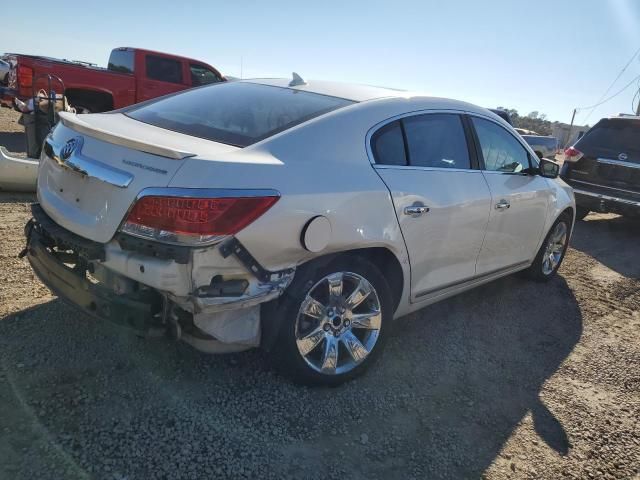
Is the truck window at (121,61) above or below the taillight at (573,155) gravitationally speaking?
above

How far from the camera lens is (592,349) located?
4.09m

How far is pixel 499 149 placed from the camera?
4.23m

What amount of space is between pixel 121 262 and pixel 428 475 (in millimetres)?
1760

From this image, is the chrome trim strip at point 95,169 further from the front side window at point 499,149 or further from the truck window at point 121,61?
the truck window at point 121,61

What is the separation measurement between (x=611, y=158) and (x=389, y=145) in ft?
19.5

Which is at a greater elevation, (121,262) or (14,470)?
(121,262)

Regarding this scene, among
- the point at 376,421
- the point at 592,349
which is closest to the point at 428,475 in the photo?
the point at 376,421

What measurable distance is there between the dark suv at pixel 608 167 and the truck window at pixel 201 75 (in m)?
8.13

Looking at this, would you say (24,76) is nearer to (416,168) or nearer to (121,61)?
(121,61)

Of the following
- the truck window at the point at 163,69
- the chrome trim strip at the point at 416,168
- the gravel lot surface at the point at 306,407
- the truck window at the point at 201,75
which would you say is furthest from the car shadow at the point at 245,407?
the truck window at the point at 201,75

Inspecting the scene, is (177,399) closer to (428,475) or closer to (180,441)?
(180,441)

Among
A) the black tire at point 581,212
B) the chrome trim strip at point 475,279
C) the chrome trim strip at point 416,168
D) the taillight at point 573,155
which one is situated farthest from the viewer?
the black tire at point 581,212

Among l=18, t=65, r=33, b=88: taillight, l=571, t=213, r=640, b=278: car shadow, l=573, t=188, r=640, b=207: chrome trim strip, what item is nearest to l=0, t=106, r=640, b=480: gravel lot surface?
l=571, t=213, r=640, b=278: car shadow

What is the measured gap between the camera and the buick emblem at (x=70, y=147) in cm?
275
